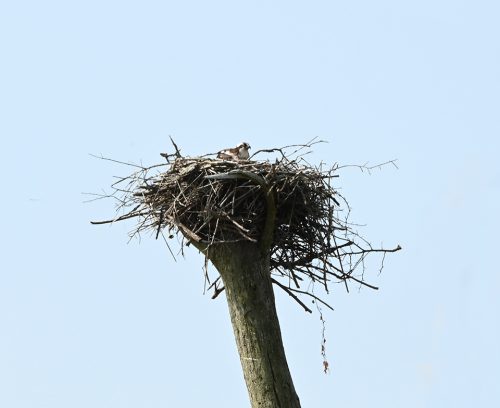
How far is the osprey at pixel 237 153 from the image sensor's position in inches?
292

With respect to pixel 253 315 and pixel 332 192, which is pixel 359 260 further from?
pixel 253 315

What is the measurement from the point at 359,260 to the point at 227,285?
1.38 m

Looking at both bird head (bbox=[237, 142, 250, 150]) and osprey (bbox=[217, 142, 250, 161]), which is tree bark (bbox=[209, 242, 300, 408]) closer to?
osprey (bbox=[217, 142, 250, 161])

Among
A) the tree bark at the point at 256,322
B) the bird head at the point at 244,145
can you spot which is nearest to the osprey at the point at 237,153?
the bird head at the point at 244,145

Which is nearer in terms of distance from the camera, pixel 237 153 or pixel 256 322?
pixel 256 322

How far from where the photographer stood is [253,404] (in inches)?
207

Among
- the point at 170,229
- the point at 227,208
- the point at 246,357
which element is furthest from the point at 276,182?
the point at 246,357

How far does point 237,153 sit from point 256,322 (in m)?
2.62

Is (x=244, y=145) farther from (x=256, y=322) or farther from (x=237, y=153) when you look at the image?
(x=256, y=322)

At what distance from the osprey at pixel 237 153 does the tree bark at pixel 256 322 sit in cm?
164

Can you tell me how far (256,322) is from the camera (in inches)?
215

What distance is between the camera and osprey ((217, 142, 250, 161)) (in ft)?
24.3

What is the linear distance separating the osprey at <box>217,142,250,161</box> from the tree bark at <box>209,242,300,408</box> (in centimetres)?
164

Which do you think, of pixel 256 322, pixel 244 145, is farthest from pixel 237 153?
pixel 256 322
